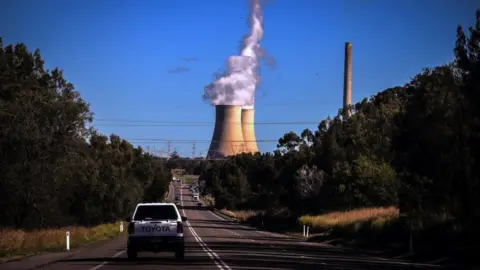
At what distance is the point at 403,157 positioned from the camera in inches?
1410

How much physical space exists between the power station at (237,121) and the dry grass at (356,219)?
17798 millimetres

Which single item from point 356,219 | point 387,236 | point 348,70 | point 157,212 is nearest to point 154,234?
point 157,212

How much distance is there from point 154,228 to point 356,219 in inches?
1228

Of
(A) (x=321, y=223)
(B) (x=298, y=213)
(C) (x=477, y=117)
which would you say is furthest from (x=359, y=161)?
(C) (x=477, y=117)

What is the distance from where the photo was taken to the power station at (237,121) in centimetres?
7900

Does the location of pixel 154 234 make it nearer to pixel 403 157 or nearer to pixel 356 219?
pixel 403 157

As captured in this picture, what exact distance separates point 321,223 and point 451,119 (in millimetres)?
35508

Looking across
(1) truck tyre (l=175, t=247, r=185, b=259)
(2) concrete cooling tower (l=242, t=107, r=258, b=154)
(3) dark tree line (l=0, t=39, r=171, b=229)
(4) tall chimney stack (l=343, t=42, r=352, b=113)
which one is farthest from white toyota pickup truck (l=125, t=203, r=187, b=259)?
(2) concrete cooling tower (l=242, t=107, r=258, b=154)

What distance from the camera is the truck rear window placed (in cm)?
2673

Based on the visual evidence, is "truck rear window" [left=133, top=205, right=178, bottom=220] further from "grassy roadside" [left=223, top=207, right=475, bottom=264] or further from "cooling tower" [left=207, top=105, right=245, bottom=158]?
"cooling tower" [left=207, top=105, right=245, bottom=158]

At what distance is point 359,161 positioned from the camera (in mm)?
63125

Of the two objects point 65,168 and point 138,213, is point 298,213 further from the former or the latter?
point 138,213

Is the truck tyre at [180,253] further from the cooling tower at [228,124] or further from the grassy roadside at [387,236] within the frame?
the cooling tower at [228,124]

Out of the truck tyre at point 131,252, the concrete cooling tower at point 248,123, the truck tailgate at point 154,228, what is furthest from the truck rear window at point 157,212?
the concrete cooling tower at point 248,123
